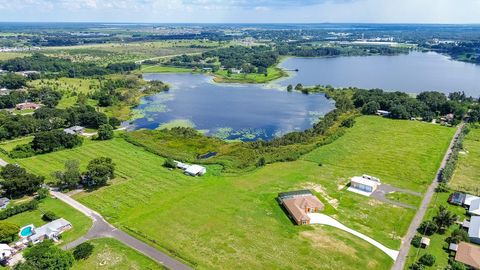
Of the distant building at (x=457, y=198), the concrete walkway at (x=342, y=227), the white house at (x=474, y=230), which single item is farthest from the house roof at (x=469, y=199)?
the concrete walkway at (x=342, y=227)

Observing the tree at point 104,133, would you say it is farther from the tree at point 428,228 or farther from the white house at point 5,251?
the tree at point 428,228

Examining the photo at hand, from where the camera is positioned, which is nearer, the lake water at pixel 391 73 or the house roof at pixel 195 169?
the house roof at pixel 195 169

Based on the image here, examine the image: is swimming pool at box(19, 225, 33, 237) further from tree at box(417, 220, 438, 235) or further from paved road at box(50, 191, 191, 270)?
tree at box(417, 220, 438, 235)

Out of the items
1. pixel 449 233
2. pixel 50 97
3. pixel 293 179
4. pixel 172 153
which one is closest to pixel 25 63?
pixel 50 97

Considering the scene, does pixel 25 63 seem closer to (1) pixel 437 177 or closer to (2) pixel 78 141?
(2) pixel 78 141

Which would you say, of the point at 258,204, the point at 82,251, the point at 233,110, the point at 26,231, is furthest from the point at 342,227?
the point at 233,110

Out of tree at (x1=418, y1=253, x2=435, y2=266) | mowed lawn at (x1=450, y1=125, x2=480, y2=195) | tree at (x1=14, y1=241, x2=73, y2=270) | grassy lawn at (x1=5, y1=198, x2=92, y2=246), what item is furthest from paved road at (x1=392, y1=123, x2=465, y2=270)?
grassy lawn at (x1=5, y1=198, x2=92, y2=246)
